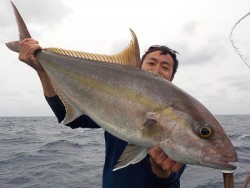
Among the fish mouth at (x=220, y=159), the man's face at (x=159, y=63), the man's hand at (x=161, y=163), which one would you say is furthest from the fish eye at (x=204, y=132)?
the man's face at (x=159, y=63)

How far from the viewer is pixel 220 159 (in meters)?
2.76

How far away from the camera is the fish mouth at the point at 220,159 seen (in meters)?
2.74

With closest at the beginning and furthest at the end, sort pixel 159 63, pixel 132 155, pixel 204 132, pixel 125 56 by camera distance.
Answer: pixel 204 132
pixel 132 155
pixel 125 56
pixel 159 63

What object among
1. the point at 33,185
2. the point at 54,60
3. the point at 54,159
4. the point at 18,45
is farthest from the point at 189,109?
the point at 54,159

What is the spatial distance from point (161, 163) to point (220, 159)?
2.10ft

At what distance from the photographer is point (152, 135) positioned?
9.68ft

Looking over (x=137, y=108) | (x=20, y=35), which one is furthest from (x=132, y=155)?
(x=20, y=35)

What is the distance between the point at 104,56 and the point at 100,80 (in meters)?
0.32

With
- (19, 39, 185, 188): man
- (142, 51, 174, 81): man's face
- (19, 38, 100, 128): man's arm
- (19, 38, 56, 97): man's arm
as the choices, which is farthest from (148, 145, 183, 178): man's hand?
(19, 38, 56, 97): man's arm

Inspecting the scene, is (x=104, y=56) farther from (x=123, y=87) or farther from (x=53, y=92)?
(x=53, y=92)

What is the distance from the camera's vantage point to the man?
136 inches

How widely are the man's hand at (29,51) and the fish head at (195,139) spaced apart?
6.81ft

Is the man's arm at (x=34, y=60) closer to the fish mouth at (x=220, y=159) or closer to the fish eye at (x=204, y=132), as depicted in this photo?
the fish eye at (x=204, y=132)

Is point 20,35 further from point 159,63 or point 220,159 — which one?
point 220,159
